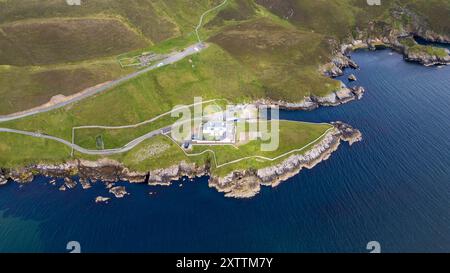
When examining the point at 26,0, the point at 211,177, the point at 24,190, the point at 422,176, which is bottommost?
the point at 24,190

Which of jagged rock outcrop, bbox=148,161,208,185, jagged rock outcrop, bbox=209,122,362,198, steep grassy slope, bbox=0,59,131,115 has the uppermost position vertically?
steep grassy slope, bbox=0,59,131,115

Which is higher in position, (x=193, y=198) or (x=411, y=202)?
(x=411, y=202)

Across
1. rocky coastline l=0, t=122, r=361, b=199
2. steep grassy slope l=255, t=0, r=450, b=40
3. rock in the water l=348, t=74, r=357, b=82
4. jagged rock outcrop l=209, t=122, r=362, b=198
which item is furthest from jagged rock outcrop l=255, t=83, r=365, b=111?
steep grassy slope l=255, t=0, r=450, b=40

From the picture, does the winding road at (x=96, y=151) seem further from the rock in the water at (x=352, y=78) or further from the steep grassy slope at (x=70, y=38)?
the rock in the water at (x=352, y=78)

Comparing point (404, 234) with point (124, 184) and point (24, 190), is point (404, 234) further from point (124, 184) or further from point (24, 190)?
point (24, 190)

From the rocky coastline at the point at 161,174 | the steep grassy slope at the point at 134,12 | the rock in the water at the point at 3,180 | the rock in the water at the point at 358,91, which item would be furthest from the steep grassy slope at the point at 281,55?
Result: the rock in the water at the point at 3,180

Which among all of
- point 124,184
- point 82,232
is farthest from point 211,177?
point 82,232

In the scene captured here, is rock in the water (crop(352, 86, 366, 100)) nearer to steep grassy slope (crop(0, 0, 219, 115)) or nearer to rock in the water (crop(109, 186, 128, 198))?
steep grassy slope (crop(0, 0, 219, 115))

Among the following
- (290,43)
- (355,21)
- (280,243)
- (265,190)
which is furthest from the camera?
(355,21)
